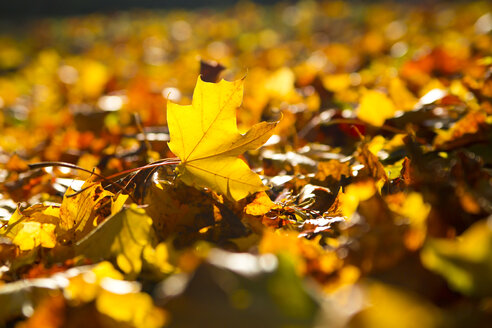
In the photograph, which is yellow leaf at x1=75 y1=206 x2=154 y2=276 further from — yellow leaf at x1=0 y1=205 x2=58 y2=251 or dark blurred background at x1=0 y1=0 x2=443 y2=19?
dark blurred background at x1=0 y1=0 x2=443 y2=19

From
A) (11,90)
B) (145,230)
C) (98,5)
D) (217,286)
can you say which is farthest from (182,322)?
(98,5)

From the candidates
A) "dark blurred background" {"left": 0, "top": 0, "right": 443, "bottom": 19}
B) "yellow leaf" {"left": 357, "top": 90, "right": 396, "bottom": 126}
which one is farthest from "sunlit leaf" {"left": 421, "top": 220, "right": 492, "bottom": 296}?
"dark blurred background" {"left": 0, "top": 0, "right": 443, "bottom": 19}

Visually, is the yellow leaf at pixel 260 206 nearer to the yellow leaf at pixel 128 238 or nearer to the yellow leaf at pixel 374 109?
the yellow leaf at pixel 128 238

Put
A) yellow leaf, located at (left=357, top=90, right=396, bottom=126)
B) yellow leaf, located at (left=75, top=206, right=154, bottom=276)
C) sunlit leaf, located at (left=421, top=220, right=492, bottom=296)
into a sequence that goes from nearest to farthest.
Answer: sunlit leaf, located at (left=421, top=220, right=492, bottom=296)
yellow leaf, located at (left=75, top=206, right=154, bottom=276)
yellow leaf, located at (left=357, top=90, right=396, bottom=126)

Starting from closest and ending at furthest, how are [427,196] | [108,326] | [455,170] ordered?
1. [108,326]
2. [427,196]
3. [455,170]

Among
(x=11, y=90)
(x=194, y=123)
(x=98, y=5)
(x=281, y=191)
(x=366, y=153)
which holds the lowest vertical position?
(x=98, y=5)

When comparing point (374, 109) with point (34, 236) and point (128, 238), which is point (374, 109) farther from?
point (34, 236)

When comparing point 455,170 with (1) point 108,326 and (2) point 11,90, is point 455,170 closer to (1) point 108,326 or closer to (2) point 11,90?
(1) point 108,326

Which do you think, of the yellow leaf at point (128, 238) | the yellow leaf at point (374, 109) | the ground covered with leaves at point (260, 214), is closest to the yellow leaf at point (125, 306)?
the ground covered with leaves at point (260, 214)
